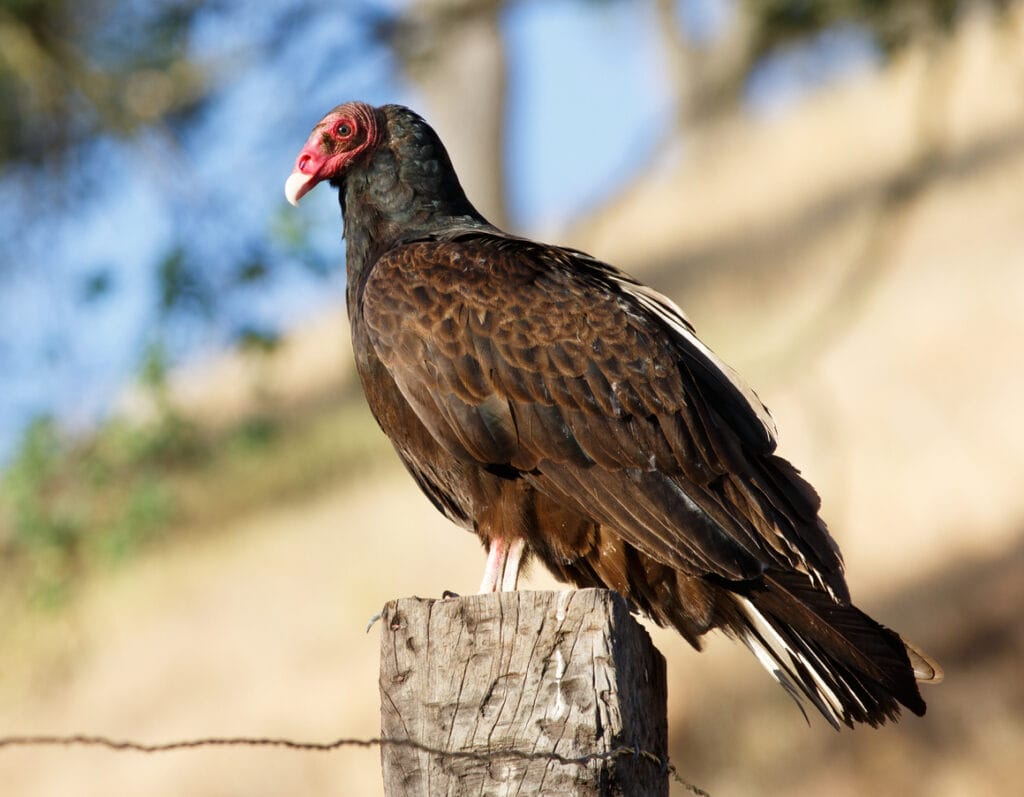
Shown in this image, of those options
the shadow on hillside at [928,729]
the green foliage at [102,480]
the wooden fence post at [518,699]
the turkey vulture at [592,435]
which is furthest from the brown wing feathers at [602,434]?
the green foliage at [102,480]

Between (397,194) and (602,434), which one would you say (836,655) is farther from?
(397,194)

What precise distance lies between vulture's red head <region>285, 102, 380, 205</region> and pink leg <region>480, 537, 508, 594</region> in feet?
3.94

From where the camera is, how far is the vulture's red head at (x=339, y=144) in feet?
13.0

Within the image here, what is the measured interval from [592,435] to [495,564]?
0.39 meters

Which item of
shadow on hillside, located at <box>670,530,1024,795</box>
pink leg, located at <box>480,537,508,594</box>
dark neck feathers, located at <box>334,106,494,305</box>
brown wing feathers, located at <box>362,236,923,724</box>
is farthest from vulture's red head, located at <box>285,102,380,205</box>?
shadow on hillside, located at <box>670,530,1024,795</box>

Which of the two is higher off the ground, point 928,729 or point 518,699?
point 928,729

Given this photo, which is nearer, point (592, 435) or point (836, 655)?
point (836, 655)

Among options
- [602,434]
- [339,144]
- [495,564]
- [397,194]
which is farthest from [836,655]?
[339,144]

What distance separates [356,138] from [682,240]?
28.0 ft

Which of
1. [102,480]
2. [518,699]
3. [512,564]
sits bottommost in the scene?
[518,699]

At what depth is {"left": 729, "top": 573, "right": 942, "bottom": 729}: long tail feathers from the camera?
2.81m

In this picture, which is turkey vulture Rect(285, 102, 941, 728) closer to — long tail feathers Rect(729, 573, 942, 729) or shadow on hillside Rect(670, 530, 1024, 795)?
long tail feathers Rect(729, 573, 942, 729)

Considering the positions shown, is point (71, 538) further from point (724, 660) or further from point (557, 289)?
point (557, 289)

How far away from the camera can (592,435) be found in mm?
3287
